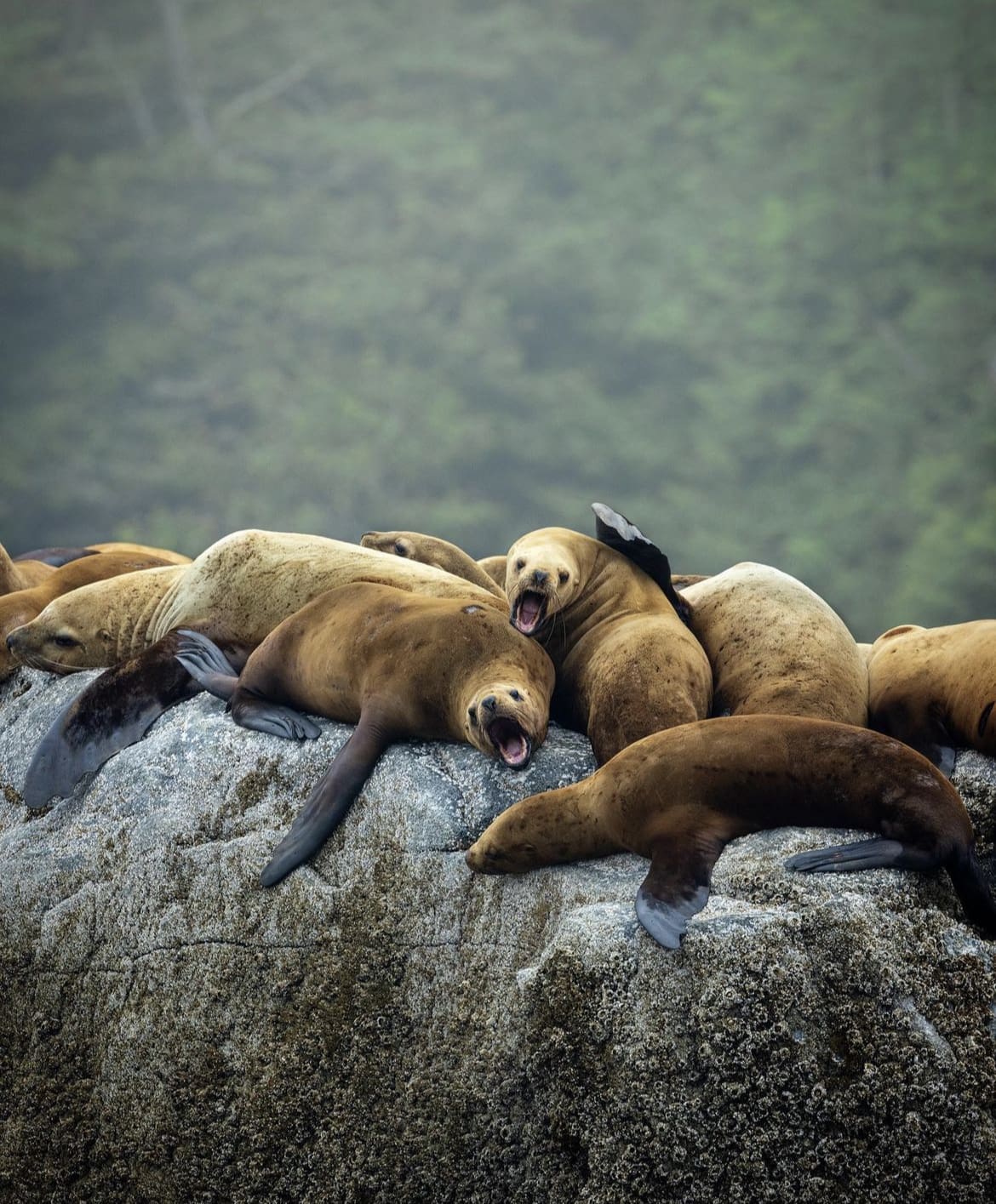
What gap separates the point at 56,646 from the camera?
575 centimetres

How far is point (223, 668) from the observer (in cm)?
501

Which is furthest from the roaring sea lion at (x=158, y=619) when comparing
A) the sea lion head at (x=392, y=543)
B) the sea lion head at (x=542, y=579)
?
the sea lion head at (x=392, y=543)

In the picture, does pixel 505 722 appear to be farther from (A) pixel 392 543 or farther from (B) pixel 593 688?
(A) pixel 392 543

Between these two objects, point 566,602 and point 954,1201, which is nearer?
point 954,1201

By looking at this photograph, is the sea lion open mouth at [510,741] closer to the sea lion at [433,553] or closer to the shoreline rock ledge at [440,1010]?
the shoreline rock ledge at [440,1010]

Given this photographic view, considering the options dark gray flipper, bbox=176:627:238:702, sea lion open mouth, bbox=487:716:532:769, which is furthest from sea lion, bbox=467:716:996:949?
dark gray flipper, bbox=176:627:238:702

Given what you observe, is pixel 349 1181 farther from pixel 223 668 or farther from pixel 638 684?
pixel 223 668

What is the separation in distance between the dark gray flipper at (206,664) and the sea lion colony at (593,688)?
1 cm

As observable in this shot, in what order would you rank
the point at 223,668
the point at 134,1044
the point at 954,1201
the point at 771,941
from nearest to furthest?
the point at 954,1201 → the point at 771,941 → the point at 134,1044 → the point at 223,668

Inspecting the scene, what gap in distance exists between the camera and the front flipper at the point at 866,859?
3033 millimetres

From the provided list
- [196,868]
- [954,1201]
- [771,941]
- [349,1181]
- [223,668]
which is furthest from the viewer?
[223,668]

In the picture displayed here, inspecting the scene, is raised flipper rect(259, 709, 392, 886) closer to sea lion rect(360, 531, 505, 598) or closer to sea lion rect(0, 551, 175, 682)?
sea lion rect(360, 531, 505, 598)

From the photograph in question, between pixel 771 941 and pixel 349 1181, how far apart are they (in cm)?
123

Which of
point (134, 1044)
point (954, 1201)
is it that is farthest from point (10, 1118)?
point (954, 1201)
